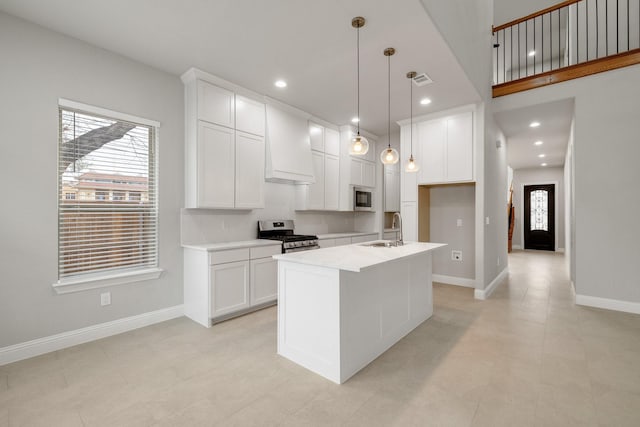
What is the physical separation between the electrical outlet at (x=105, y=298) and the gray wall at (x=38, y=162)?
4cm

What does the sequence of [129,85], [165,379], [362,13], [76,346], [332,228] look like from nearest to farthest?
[165,379]
[362,13]
[76,346]
[129,85]
[332,228]

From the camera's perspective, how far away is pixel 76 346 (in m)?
2.77

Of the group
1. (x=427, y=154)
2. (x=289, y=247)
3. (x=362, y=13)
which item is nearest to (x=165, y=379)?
(x=289, y=247)

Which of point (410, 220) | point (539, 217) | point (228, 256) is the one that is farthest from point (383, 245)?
point (539, 217)

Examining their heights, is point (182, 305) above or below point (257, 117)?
below

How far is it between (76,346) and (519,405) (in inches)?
145

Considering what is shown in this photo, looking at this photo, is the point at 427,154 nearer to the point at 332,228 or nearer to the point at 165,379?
the point at 332,228

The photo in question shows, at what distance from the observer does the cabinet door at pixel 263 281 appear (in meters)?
3.68

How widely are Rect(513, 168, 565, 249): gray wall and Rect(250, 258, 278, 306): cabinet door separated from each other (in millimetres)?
9968

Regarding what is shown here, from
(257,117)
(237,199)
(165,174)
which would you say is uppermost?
(257,117)

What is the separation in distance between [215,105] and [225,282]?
214cm

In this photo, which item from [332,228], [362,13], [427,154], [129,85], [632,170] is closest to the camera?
[362,13]

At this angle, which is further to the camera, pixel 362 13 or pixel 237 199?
pixel 237 199

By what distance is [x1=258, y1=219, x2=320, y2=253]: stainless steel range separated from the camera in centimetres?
407
